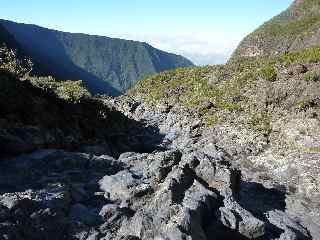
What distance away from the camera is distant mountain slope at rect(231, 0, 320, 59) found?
59844 mm

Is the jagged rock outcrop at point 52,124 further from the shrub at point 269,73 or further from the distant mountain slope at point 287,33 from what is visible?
the distant mountain slope at point 287,33

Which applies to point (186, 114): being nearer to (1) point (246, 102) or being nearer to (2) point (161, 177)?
(1) point (246, 102)

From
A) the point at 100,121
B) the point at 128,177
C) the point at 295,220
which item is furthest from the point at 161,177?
the point at 100,121

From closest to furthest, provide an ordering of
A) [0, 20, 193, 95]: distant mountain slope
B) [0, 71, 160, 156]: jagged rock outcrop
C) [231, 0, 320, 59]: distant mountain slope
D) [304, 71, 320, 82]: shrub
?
[0, 71, 160, 156]: jagged rock outcrop → [304, 71, 320, 82]: shrub → [231, 0, 320, 59]: distant mountain slope → [0, 20, 193, 95]: distant mountain slope

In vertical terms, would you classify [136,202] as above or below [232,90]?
below

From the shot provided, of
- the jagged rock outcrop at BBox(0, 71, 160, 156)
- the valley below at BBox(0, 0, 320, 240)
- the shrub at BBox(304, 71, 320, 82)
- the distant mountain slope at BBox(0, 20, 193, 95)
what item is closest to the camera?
the valley below at BBox(0, 0, 320, 240)

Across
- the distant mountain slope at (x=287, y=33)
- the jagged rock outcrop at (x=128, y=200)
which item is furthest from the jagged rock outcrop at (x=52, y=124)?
the distant mountain slope at (x=287, y=33)

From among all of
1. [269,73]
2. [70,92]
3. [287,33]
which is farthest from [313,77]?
[287,33]

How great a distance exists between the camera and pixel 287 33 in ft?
216

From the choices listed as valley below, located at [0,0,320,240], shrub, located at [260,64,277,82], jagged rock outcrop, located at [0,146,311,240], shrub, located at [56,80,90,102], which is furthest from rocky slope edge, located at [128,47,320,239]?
shrub, located at [56,80,90,102]

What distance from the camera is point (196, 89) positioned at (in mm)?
42156

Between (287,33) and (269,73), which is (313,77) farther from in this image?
(287,33)

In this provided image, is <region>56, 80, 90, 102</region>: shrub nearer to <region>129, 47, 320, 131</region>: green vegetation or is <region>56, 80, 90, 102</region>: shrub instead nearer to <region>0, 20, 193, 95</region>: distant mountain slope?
<region>129, 47, 320, 131</region>: green vegetation

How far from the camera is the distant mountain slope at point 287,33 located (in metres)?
59.8
